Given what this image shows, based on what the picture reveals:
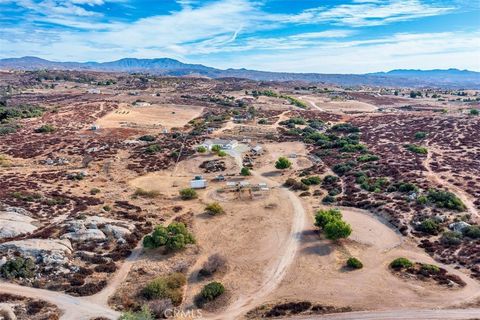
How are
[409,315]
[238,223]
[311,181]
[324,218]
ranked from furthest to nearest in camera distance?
[311,181]
[238,223]
[324,218]
[409,315]

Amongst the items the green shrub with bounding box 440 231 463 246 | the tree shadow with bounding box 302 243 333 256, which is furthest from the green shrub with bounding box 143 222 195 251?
the green shrub with bounding box 440 231 463 246

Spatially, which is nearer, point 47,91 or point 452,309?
point 452,309

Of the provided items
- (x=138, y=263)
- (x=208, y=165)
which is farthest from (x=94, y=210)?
(x=208, y=165)

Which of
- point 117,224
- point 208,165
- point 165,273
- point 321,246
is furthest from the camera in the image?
point 208,165

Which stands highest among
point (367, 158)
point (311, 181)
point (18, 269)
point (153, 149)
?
point (367, 158)

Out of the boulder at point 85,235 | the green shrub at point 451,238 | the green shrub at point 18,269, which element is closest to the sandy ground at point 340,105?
the green shrub at point 451,238

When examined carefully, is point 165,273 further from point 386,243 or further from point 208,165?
point 208,165

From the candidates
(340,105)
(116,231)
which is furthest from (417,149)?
(340,105)

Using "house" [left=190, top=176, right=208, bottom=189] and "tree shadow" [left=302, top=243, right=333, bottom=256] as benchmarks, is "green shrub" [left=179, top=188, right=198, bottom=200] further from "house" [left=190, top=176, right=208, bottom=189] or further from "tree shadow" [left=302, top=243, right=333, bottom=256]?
"tree shadow" [left=302, top=243, right=333, bottom=256]

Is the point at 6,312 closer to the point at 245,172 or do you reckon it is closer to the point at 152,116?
the point at 245,172
